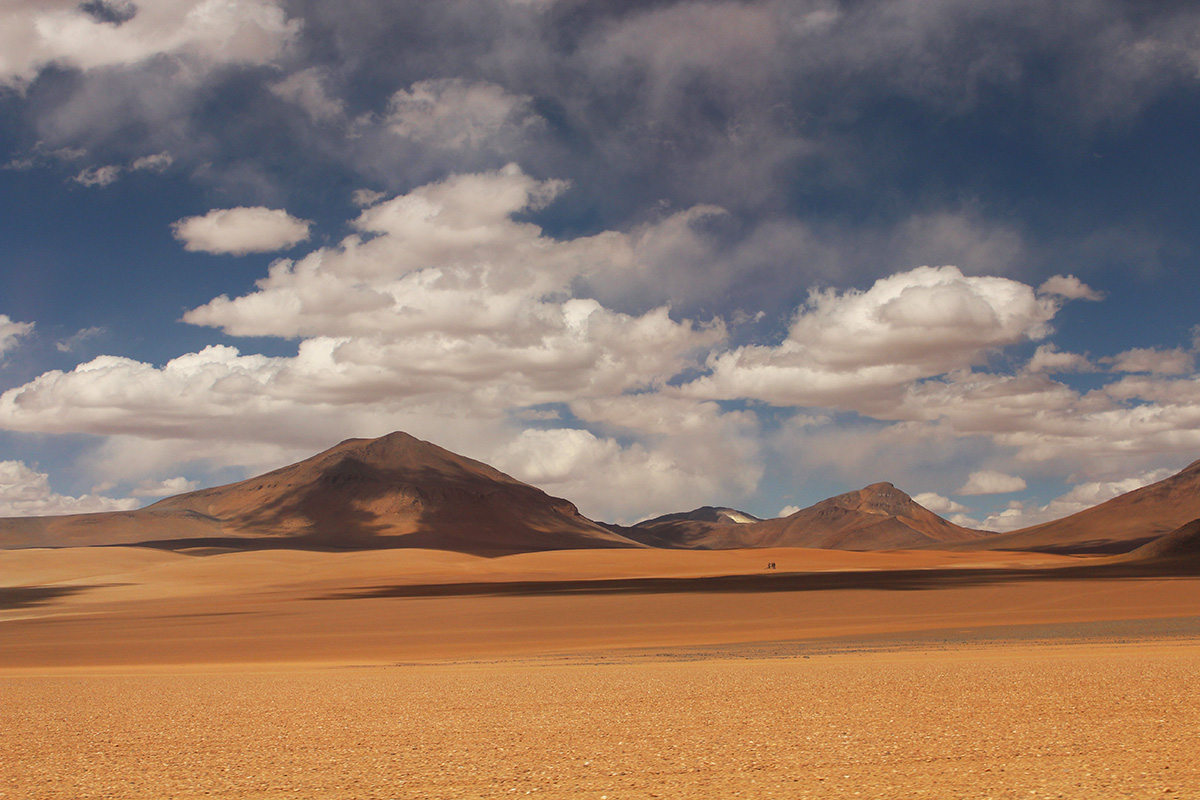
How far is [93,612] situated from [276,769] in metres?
44.9

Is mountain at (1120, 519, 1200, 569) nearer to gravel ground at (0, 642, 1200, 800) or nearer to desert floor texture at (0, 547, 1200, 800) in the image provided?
desert floor texture at (0, 547, 1200, 800)

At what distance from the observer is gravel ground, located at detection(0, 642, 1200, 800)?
8352 millimetres

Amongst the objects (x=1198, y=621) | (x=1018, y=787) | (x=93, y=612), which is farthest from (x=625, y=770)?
(x=93, y=612)

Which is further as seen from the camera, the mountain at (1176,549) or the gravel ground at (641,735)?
the mountain at (1176,549)

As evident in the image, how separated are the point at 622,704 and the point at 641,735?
2.55 m

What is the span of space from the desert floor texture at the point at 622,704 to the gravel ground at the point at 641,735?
0.16 feet

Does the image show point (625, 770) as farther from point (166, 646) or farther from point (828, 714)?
point (166, 646)

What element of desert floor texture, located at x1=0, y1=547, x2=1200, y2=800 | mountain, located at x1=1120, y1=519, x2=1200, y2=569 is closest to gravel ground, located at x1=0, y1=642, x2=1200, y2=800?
desert floor texture, located at x1=0, y1=547, x2=1200, y2=800

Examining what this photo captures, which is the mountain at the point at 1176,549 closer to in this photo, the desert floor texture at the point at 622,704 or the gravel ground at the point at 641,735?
the desert floor texture at the point at 622,704

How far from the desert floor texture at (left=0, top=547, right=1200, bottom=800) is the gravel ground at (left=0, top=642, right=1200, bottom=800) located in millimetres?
48

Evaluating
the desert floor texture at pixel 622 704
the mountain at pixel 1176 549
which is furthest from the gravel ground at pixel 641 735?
the mountain at pixel 1176 549

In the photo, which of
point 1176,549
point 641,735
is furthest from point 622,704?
point 1176,549

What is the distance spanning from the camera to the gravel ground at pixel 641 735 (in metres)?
8.35

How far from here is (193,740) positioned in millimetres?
11289
